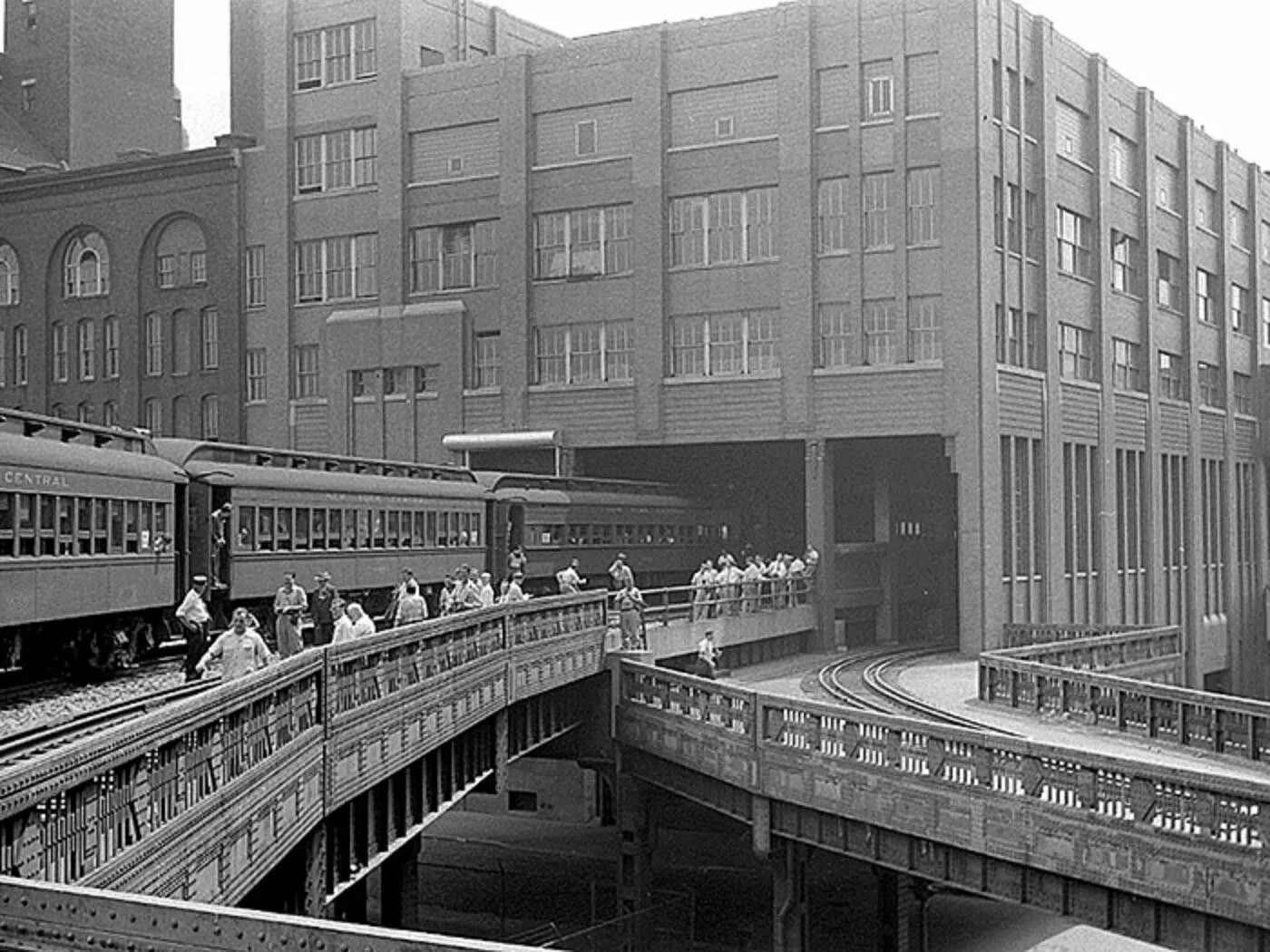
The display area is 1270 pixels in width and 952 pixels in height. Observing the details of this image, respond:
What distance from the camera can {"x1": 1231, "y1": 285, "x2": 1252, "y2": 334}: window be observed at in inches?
2857

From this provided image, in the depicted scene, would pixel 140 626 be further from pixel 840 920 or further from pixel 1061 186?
pixel 1061 186

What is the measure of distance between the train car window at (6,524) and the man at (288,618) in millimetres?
3953

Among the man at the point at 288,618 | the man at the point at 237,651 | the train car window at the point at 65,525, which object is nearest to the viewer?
the man at the point at 237,651

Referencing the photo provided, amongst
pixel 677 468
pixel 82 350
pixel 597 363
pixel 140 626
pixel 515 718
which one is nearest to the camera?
pixel 140 626

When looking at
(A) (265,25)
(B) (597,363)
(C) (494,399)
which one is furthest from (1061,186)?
(A) (265,25)

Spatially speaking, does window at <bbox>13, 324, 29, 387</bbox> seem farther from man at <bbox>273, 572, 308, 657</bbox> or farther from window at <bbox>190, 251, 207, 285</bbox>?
man at <bbox>273, 572, 308, 657</bbox>

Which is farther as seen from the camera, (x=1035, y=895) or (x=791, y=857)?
(x=791, y=857)

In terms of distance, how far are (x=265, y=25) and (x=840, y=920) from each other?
136 feet

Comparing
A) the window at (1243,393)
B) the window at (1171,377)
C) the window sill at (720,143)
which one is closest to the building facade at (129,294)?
the window sill at (720,143)

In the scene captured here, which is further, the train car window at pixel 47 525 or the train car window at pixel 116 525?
the train car window at pixel 116 525

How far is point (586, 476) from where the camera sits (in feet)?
197

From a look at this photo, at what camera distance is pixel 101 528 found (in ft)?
86.8

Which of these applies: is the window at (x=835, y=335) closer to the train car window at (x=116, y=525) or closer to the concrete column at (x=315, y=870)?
the train car window at (x=116, y=525)

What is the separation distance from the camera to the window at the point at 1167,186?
65.8 meters
